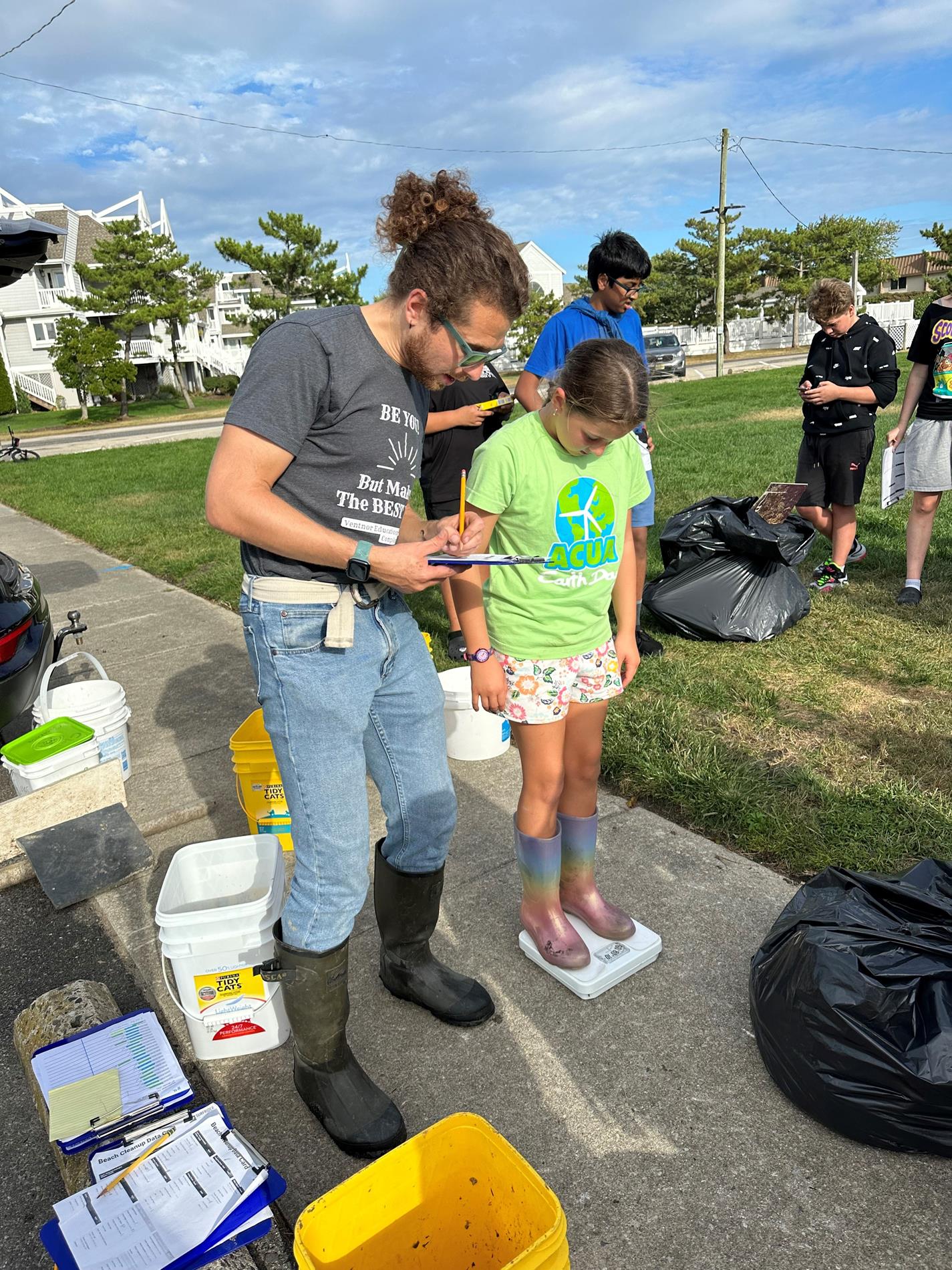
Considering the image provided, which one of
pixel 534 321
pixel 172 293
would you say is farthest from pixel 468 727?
pixel 534 321

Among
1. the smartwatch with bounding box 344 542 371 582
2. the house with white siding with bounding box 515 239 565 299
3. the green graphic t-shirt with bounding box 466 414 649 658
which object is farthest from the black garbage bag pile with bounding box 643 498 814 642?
the house with white siding with bounding box 515 239 565 299

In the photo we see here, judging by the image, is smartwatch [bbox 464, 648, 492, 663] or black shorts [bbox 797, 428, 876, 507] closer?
smartwatch [bbox 464, 648, 492, 663]

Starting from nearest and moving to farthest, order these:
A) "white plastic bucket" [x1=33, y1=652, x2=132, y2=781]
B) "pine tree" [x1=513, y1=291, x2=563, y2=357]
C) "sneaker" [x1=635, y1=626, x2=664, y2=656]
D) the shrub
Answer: "white plastic bucket" [x1=33, y1=652, x2=132, y2=781] → "sneaker" [x1=635, y1=626, x2=664, y2=656] → "pine tree" [x1=513, y1=291, x2=563, y2=357] → the shrub

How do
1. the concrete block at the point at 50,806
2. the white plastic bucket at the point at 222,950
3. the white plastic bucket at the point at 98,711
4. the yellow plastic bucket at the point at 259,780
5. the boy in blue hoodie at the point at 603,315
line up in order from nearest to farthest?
the white plastic bucket at the point at 222,950 < the yellow plastic bucket at the point at 259,780 < the concrete block at the point at 50,806 < the white plastic bucket at the point at 98,711 < the boy in blue hoodie at the point at 603,315

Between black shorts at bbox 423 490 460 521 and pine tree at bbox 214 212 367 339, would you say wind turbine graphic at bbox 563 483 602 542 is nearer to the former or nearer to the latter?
black shorts at bbox 423 490 460 521

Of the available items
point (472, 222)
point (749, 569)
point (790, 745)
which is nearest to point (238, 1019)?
point (472, 222)

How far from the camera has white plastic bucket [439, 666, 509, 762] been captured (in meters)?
3.68

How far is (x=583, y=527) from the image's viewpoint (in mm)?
2242

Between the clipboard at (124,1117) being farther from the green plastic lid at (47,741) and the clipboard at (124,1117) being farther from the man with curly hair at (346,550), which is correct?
the green plastic lid at (47,741)

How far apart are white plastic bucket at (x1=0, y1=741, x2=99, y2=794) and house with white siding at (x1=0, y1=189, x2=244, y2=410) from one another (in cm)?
4021

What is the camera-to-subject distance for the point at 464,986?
7.59 ft

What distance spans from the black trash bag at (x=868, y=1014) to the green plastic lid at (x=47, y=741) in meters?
2.70

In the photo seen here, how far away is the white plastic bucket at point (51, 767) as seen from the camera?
3357mm

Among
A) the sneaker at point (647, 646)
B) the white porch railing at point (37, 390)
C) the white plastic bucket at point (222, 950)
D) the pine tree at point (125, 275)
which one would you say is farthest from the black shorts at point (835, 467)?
the white porch railing at point (37, 390)
